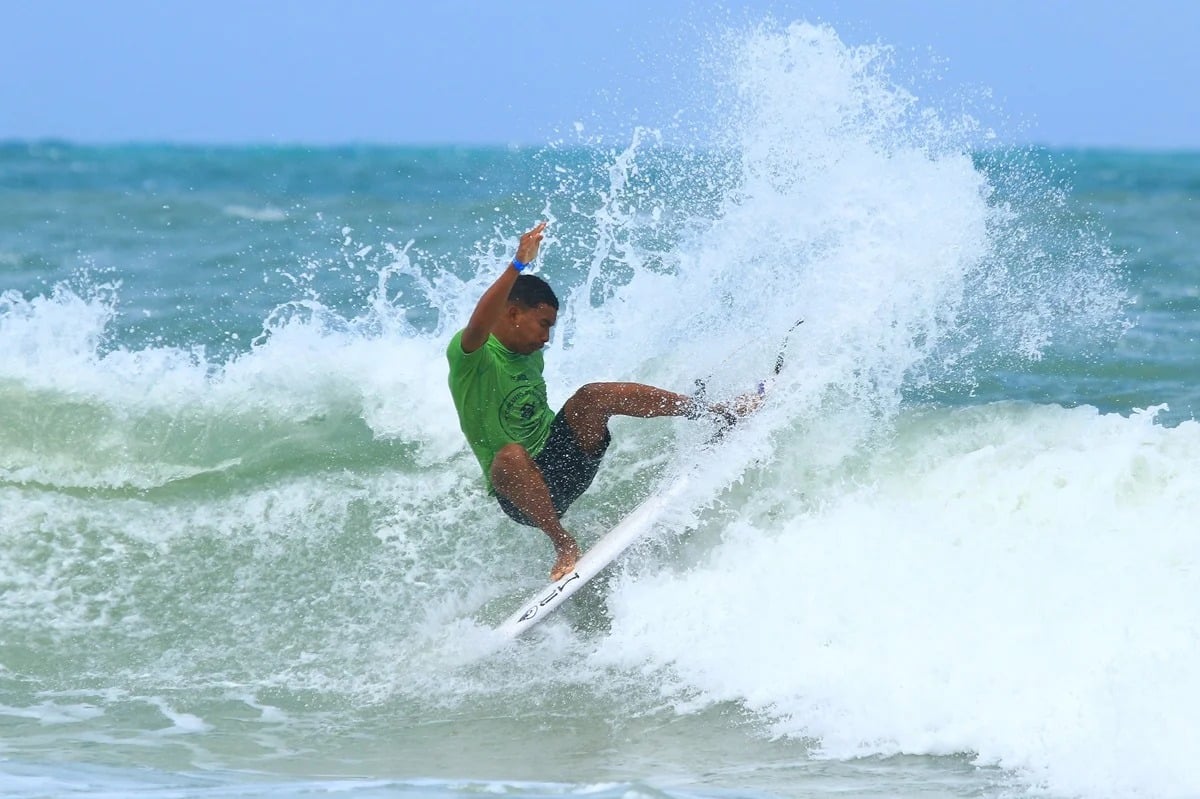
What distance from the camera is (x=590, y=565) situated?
6.43m

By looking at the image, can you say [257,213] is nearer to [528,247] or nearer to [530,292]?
[530,292]

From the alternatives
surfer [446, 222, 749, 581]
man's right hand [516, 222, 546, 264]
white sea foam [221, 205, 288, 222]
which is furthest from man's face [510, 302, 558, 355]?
white sea foam [221, 205, 288, 222]

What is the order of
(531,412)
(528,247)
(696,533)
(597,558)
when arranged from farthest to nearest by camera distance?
(696,533), (597,558), (531,412), (528,247)

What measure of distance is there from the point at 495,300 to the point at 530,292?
447 millimetres

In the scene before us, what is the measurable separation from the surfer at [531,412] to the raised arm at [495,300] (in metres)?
0.01

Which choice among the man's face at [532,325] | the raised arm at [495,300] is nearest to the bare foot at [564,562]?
the man's face at [532,325]

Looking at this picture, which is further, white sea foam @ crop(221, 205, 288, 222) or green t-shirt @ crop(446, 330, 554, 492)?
white sea foam @ crop(221, 205, 288, 222)

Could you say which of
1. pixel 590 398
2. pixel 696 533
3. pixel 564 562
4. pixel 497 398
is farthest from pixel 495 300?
pixel 696 533

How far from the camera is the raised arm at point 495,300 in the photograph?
5.44 meters

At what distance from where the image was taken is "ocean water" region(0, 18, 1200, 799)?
210 inches

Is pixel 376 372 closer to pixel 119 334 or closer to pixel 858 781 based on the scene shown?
pixel 119 334

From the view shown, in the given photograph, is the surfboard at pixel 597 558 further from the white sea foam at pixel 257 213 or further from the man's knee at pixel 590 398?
the white sea foam at pixel 257 213

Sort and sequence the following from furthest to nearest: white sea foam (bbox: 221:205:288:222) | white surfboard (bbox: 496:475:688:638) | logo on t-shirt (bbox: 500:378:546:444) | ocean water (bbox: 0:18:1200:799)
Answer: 1. white sea foam (bbox: 221:205:288:222)
2. white surfboard (bbox: 496:475:688:638)
3. logo on t-shirt (bbox: 500:378:546:444)
4. ocean water (bbox: 0:18:1200:799)

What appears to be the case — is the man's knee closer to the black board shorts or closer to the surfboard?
the black board shorts
